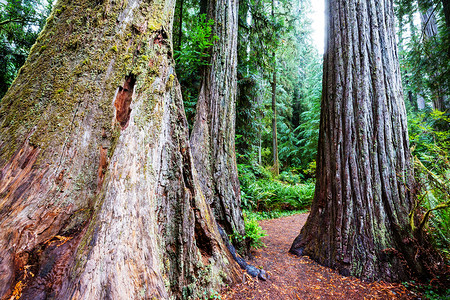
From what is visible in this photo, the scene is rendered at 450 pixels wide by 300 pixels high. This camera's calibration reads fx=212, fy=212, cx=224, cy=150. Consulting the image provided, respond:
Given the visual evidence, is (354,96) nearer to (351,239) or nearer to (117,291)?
(351,239)

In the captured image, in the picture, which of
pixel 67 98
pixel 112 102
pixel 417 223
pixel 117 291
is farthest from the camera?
pixel 417 223

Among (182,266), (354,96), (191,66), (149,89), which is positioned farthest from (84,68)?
(354,96)

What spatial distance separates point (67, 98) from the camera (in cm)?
158

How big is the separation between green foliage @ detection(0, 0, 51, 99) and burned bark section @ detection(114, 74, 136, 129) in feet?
20.2

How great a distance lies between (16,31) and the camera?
5797 millimetres

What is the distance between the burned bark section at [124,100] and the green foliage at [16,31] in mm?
6168

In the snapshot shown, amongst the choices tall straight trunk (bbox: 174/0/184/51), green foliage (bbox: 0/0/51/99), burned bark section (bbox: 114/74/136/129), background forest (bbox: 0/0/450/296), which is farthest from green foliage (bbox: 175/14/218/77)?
green foliage (bbox: 0/0/51/99)

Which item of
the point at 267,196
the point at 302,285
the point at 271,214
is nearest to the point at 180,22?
the point at 267,196

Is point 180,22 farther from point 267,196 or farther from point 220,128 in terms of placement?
point 267,196

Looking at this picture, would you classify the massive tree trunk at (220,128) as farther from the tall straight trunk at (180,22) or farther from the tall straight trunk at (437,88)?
the tall straight trunk at (437,88)

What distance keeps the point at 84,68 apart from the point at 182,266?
176 cm

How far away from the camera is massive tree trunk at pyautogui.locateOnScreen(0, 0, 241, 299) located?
1166mm

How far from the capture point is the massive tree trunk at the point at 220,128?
306cm

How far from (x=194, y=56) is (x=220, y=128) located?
1510 mm
